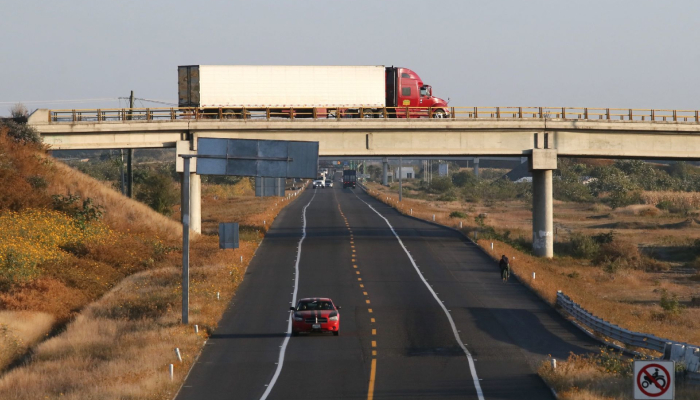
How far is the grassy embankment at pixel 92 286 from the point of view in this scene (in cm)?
2438

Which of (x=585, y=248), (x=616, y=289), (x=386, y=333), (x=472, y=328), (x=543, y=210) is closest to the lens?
(x=386, y=333)

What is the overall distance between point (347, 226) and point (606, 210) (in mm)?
51381

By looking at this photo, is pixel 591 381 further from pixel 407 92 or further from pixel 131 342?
pixel 407 92

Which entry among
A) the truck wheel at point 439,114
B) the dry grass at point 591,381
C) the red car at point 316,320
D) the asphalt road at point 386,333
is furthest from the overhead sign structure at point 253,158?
the truck wheel at point 439,114

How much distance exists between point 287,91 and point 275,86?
865 mm

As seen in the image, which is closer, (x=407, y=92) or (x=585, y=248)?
(x=407, y=92)

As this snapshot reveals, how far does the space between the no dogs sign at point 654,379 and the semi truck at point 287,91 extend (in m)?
43.3

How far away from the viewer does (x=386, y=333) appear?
102 feet

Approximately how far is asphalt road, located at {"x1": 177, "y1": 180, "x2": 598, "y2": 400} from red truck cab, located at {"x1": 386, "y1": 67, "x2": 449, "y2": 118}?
33.0 ft

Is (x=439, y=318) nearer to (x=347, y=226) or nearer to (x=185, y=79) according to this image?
(x=185, y=79)

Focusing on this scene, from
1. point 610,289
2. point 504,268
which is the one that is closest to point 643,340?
point 504,268

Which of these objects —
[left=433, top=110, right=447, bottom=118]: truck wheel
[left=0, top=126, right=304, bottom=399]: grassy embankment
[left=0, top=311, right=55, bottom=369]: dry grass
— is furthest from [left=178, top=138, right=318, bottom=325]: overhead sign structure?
[left=433, top=110, right=447, bottom=118]: truck wheel

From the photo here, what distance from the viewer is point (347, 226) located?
72.9m

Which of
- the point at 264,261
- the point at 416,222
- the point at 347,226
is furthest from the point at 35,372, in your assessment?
the point at 416,222
